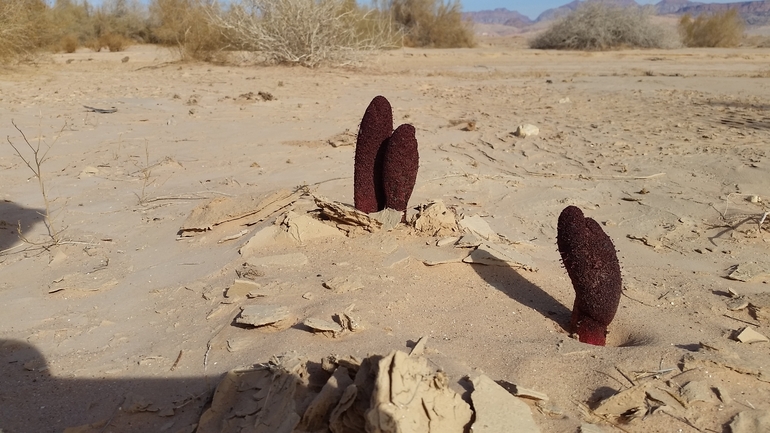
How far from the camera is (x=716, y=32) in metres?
23.7

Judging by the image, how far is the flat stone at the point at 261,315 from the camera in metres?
2.62

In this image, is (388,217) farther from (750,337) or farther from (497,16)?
(497,16)

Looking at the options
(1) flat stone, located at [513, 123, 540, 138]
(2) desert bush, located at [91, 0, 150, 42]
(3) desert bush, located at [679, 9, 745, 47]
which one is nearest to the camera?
(1) flat stone, located at [513, 123, 540, 138]

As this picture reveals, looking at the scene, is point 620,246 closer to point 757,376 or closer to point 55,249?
point 757,376

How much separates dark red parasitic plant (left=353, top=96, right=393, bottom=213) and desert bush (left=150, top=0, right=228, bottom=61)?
39.9 ft

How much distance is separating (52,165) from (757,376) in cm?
640

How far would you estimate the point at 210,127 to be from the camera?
7852mm

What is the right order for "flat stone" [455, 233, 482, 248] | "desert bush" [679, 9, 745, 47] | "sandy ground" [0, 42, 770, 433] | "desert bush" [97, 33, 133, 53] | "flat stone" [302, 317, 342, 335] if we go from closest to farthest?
"sandy ground" [0, 42, 770, 433]
"flat stone" [302, 317, 342, 335]
"flat stone" [455, 233, 482, 248]
"desert bush" [97, 33, 133, 53]
"desert bush" [679, 9, 745, 47]

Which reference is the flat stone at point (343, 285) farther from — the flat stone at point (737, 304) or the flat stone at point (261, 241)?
the flat stone at point (737, 304)

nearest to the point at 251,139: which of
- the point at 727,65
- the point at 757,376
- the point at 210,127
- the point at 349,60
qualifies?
the point at 210,127

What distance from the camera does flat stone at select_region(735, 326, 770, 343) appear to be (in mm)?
2629

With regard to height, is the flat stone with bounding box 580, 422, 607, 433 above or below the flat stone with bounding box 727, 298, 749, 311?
above

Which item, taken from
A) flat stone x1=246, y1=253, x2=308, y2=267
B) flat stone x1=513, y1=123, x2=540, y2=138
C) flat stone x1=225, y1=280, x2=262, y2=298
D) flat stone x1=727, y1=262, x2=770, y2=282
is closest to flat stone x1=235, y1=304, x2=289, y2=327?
flat stone x1=225, y1=280, x2=262, y2=298

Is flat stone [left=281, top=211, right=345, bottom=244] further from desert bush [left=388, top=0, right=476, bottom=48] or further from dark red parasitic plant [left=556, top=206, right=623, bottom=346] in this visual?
desert bush [left=388, top=0, right=476, bottom=48]
